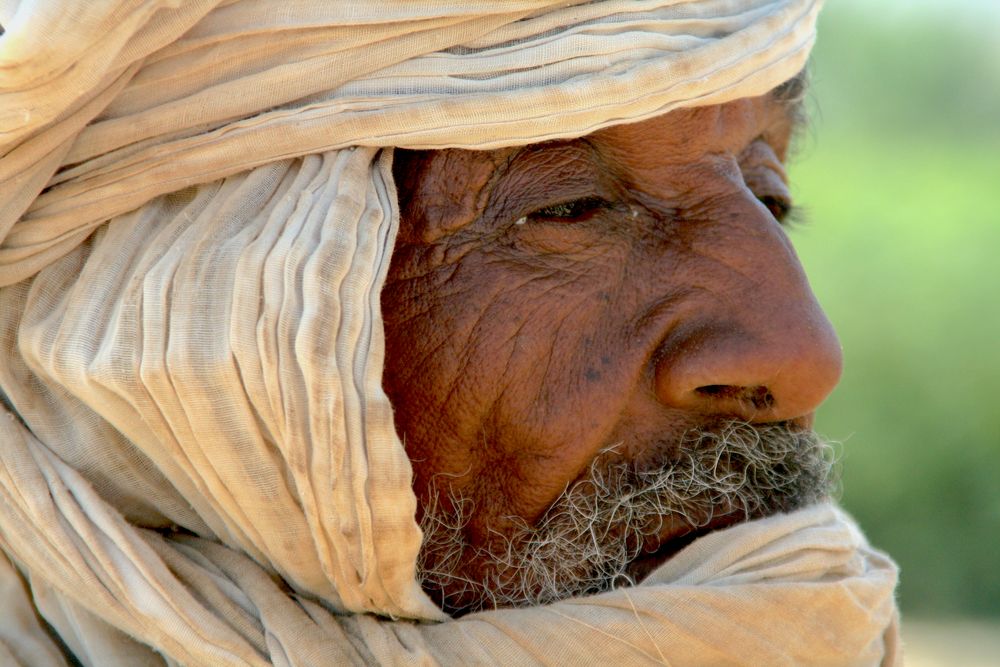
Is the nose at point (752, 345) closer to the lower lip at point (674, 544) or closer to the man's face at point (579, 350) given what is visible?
the man's face at point (579, 350)

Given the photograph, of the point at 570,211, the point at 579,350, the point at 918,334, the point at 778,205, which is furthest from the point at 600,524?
the point at 918,334

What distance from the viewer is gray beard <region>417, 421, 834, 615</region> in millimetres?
1837

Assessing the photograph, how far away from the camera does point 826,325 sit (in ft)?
6.13

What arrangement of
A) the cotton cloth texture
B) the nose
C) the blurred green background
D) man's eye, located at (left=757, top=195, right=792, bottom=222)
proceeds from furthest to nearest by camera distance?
the blurred green background, man's eye, located at (left=757, top=195, right=792, bottom=222), the nose, the cotton cloth texture

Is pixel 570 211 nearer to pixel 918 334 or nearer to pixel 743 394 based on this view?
pixel 743 394

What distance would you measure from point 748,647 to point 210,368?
84 centimetres

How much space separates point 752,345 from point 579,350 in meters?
0.26

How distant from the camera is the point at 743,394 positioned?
1.86 m

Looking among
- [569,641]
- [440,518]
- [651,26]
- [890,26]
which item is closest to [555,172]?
[651,26]

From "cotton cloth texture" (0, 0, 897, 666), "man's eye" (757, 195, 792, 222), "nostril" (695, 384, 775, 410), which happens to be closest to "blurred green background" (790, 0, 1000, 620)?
"man's eye" (757, 195, 792, 222)

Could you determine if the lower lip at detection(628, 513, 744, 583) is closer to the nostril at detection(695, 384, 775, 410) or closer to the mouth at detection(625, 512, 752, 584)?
the mouth at detection(625, 512, 752, 584)

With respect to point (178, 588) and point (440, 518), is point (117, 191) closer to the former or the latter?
point (178, 588)

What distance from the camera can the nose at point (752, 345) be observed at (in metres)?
1.80

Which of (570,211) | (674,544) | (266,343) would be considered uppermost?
(266,343)
